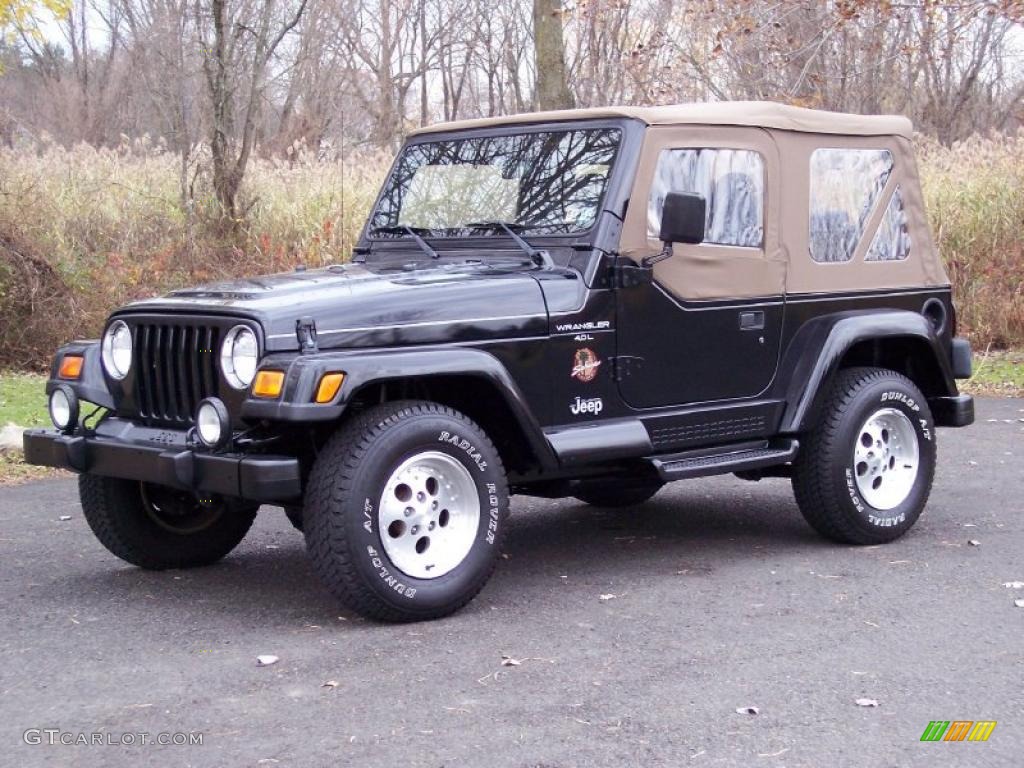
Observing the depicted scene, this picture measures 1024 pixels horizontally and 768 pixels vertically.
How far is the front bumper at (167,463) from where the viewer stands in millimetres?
4918

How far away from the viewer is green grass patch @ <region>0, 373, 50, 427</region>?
1003 centimetres

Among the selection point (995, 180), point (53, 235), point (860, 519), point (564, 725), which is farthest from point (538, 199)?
point (995, 180)

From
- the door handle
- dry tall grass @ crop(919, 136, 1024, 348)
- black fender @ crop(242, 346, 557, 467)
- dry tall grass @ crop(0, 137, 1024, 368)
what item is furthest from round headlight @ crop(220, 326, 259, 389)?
dry tall grass @ crop(919, 136, 1024, 348)

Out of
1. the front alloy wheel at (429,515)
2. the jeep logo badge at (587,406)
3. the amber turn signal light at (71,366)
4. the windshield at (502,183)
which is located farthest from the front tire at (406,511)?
the amber turn signal light at (71,366)

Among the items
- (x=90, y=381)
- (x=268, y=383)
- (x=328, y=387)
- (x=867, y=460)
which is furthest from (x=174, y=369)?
(x=867, y=460)

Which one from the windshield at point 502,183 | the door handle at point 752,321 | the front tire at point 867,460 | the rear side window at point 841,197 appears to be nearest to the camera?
the windshield at point 502,183

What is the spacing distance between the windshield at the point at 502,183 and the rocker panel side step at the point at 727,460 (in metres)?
1.10

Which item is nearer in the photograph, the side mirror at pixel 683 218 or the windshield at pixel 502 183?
the side mirror at pixel 683 218

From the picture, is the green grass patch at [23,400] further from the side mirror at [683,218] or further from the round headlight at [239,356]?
the side mirror at [683,218]

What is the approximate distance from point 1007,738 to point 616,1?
13.8m

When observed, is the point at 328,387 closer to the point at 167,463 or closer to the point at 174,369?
the point at 167,463

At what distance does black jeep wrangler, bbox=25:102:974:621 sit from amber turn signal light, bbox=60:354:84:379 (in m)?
0.01

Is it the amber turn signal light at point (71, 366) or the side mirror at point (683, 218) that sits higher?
the side mirror at point (683, 218)

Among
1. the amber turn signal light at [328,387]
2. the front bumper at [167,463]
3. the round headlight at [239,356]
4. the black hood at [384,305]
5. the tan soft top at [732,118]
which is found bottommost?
the front bumper at [167,463]
